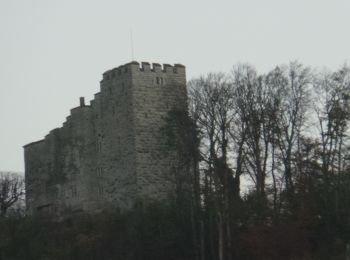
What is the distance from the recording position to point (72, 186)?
7331cm

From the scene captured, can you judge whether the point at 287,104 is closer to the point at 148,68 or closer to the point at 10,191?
the point at 148,68

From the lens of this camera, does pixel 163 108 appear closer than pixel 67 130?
Yes

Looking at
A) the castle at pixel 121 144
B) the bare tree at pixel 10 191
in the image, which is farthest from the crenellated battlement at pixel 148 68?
the bare tree at pixel 10 191

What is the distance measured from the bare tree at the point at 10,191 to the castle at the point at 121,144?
535 inches

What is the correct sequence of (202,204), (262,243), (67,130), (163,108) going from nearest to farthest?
(262,243)
(202,204)
(163,108)
(67,130)

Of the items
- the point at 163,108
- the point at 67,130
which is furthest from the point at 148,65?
the point at 67,130

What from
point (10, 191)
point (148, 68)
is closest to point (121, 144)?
point (148, 68)

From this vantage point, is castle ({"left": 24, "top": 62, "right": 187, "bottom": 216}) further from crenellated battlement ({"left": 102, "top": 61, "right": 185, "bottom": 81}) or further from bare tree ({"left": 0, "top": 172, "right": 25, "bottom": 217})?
bare tree ({"left": 0, "top": 172, "right": 25, "bottom": 217})

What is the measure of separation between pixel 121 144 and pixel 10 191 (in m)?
24.5

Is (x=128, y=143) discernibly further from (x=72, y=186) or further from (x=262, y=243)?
(x=262, y=243)

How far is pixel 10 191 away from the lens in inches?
3632

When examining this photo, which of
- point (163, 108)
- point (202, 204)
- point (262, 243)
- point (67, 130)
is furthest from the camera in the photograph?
point (67, 130)

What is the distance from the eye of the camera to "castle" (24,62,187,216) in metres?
68.9

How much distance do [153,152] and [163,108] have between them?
106 inches
